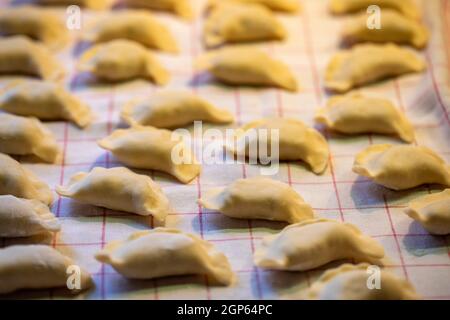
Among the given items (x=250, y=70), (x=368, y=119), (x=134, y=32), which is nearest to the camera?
(x=368, y=119)

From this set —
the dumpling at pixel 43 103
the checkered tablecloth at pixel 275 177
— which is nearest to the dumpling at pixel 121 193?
the checkered tablecloth at pixel 275 177

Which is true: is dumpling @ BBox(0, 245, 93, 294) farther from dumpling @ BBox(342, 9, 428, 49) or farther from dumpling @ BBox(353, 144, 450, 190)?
dumpling @ BBox(342, 9, 428, 49)

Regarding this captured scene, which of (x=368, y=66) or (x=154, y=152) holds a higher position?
(x=368, y=66)

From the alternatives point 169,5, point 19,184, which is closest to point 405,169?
point 19,184

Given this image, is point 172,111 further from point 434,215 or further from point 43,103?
point 434,215

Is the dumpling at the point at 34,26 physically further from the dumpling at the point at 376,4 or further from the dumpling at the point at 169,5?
the dumpling at the point at 376,4

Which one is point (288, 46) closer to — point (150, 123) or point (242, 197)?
point (150, 123)

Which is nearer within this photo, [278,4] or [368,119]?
[368,119]

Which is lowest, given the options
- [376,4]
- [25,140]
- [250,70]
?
[25,140]
